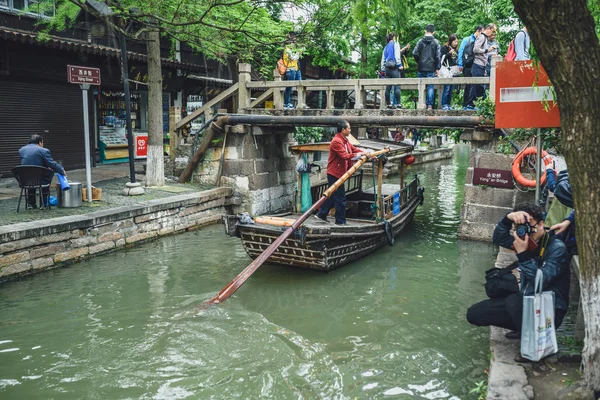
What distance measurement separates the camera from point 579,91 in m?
3.74

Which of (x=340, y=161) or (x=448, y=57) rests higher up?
(x=448, y=57)

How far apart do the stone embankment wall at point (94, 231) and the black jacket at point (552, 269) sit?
7.52m

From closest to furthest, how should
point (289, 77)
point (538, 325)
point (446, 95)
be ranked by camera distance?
point (538, 325), point (446, 95), point (289, 77)

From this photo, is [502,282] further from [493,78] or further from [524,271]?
[493,78]

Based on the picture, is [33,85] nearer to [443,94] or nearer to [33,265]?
[33,265]

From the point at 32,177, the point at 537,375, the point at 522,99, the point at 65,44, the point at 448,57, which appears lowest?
the point at 537,375

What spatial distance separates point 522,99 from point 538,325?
2.41 meters

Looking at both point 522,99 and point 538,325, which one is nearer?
point 538,325

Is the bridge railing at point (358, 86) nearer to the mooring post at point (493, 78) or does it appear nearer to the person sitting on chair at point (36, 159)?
the mooring post at point (493, 78)

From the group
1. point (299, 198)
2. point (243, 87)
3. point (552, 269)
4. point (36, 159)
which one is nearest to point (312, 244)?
point (299, 198)

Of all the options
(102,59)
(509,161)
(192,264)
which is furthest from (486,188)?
(102,59)


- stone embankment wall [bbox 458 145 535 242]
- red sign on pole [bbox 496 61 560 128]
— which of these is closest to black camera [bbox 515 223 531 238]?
red sign on pole [bbox 496 61 560 128]

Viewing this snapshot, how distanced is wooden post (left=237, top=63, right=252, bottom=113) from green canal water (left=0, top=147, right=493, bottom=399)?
4.73 meters

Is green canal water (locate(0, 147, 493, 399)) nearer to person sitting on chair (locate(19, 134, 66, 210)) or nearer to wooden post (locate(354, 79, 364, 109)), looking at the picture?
person sitting on chair (locate(19, 134, 66, 210))
